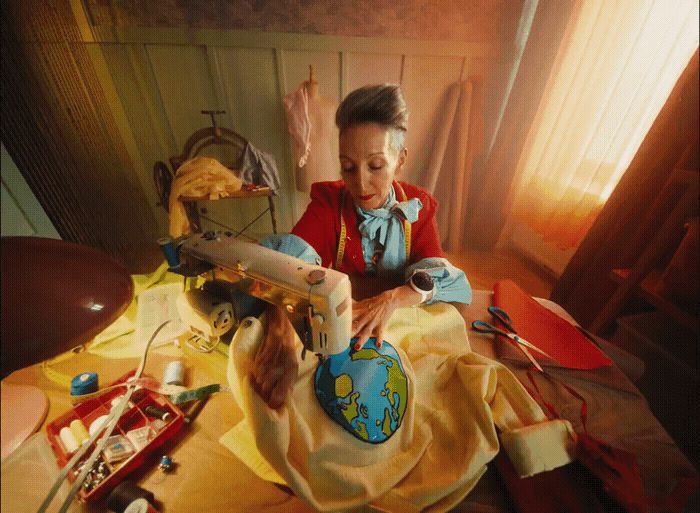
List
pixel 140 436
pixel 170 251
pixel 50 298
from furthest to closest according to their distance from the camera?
pixel 170 251
pixel 140 436
pixel 50 298

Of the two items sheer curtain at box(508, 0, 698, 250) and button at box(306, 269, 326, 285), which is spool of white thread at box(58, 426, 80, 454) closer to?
button at box(306, 269, 326, 285)

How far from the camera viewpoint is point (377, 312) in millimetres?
846

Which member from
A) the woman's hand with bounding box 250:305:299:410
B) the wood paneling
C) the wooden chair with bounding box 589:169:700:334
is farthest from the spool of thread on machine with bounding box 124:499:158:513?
the wood paneling

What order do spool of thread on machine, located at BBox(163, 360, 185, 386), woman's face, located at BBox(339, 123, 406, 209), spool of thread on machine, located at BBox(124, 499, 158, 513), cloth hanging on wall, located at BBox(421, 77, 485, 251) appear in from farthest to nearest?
cloth hanging on wall, located at BBox(421, 77, 485, 251) → woman's face, located at BBox(339, 123, 406, 209) → spool of thread on machine, located at BBox(163, 360, 185, 386) → spool of thread on machine, located at BBox(124, 499, 158, 513)

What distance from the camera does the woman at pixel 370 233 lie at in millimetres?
765

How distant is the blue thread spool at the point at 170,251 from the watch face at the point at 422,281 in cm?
71

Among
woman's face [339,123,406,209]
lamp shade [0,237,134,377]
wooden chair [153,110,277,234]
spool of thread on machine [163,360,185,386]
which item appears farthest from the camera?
wooden chair [153,110,277,234]

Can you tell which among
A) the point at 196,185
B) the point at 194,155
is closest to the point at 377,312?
the point at 196,185

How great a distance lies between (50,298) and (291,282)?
354mm

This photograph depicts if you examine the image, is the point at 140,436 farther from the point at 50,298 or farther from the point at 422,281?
the point at 422,281

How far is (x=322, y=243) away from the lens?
1055mm

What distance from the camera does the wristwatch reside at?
90 centimetres

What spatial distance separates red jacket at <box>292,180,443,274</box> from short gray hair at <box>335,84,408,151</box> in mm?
285

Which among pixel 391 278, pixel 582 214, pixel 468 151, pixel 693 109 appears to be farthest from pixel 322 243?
pixel 468 151
